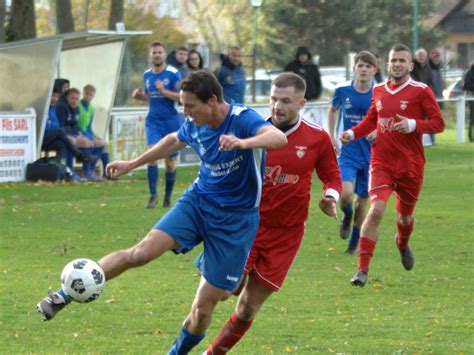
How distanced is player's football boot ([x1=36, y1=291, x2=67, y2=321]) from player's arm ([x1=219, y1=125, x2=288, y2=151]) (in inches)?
48.9

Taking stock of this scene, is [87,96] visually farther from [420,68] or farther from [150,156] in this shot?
[150,156]

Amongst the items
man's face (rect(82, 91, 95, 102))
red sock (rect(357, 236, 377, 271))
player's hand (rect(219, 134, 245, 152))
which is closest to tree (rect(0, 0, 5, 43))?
man's face (rect(82, 91, 95, 102))

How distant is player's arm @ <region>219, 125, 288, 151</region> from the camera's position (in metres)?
6.39

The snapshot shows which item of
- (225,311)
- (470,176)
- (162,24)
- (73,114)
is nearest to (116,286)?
(225,311)

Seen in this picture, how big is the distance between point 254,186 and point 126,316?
90.9 inches

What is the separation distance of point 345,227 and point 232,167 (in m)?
6.41

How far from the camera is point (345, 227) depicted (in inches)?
526

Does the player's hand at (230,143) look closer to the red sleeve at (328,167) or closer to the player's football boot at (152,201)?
the red sleeve at (328,167)

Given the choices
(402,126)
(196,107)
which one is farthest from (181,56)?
(196,107)

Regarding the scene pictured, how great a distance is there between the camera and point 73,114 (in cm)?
2095

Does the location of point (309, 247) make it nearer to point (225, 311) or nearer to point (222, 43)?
point (225, 311)

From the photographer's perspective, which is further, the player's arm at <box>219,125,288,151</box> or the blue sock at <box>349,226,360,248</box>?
the blue sock at <box>349,226,360,248</box>

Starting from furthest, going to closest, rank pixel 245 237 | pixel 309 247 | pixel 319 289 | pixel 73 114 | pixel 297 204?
pixel 73 114
pixel 309 247
pixel 319 289
pixel 297 204
pixel 245 237

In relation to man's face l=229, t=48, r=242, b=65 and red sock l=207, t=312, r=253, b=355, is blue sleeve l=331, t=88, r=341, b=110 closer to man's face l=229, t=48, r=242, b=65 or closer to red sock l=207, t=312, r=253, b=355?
red sock l=207, t=312, r=253, b=355
